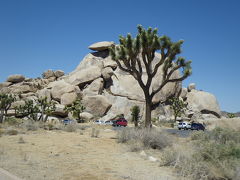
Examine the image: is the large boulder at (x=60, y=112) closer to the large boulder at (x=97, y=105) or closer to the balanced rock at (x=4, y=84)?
the large boulder at (x=97, y=105)

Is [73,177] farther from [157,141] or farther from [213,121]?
[213,121]

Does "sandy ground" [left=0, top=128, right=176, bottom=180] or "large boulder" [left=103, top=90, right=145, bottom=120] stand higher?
"large boulder" [left=103, top=90, right=145, bottom=120]

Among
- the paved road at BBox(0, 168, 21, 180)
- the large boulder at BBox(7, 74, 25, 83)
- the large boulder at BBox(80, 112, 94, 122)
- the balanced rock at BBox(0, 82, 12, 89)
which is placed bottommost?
the paved road at BBox(0, 168, 21, 180)

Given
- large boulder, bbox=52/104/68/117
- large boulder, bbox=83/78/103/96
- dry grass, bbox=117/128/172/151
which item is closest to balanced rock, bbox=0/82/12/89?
large boulder, bbox=83/78/103/96

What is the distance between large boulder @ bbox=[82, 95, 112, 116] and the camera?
50.6 metres

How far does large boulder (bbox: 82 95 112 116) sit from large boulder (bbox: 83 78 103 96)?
3054 millimetres

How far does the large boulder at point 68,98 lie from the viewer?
5147 cm

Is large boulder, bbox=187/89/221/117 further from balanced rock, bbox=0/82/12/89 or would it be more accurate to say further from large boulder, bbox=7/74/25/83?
balanced rock, bbox=0/82/12/89

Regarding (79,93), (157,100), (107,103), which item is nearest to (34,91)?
(79,93)

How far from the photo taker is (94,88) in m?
55.1

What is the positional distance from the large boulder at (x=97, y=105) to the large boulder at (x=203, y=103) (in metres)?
20.9

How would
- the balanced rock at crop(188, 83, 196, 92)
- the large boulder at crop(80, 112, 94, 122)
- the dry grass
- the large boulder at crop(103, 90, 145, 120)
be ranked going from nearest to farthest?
1. the dry grass
2. the large boulder at crop(80, 112, 94, 122)
3. the large boulder at crop(103, 90, 145, 120)
4. the balanced rock at crop(188, 83, 196, 92)

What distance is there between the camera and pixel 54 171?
643cm

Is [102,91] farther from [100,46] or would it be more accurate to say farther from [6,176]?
[6,176]
